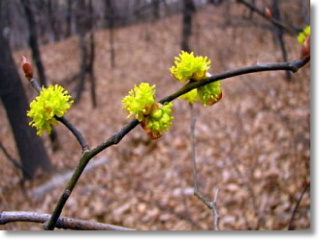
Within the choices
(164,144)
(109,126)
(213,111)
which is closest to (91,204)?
(109,126)

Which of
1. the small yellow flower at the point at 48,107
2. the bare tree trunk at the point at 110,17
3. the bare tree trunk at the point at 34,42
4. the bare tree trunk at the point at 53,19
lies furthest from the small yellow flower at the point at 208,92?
the bare tree trunk at the point at 110,17

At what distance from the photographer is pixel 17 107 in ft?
4.31

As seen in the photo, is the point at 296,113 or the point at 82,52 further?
the point at 82,52

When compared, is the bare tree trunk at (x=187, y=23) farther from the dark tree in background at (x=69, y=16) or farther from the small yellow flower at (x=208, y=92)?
the small yellow flower at (x=208, y=92)

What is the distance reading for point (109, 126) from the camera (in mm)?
1972

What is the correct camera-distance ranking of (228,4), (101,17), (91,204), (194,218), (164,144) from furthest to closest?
(101,17), (164,144), (228,4), (91,204), (194,218)

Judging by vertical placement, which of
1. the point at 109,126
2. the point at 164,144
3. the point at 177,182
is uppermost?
the point at 109,126

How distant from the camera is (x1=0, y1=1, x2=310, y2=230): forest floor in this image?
154cm

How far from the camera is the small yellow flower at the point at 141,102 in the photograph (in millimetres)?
480

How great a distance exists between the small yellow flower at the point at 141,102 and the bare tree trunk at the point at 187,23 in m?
1.59

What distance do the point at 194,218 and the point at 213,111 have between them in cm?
76

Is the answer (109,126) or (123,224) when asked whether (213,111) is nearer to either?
(109,126)

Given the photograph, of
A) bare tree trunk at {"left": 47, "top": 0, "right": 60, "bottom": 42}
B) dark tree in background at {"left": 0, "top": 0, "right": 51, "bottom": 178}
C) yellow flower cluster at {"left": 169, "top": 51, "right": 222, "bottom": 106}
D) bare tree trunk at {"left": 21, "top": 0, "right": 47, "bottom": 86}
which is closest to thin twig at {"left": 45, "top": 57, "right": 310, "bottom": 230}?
yellow flower cluster at {"left": 169, "top": 51, "right": 222, "bottom": 106}

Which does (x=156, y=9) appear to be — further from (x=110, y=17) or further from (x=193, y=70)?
(x=193, y=70)
